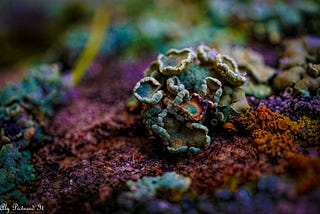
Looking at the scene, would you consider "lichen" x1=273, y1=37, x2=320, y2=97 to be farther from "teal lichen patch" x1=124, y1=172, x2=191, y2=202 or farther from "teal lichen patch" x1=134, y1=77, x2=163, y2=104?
"teal lichen patch" x1=124, y1=172, x2=191, y2=202

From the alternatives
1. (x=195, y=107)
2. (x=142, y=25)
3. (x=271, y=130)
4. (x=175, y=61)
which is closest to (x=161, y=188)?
(x=195, y=107)

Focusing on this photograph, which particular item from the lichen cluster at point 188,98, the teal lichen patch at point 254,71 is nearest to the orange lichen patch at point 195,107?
the lichen cluster at point 188,98

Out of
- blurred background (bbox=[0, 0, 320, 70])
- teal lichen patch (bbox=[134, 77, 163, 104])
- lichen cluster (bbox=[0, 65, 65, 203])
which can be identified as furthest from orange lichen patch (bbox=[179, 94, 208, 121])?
blurred background (bbox=[0, 0, 320, 70])

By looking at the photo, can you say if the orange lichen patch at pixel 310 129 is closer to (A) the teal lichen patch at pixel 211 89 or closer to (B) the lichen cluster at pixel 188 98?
(B) the lichen cluster at pixel 188 98

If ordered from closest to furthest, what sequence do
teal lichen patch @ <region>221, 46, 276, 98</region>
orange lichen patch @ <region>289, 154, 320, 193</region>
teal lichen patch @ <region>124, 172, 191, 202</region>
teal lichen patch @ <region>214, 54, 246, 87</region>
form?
1. orange lichen patch @ <region>289, 154, 320, 193</region>
2. teal lichen patch @ <region>124, 172, 191, 202</region>
3. teal lichen patch @ <region>214, 54, 246, 87</region>
4. teal lichen patch @ <region>221, 46, 276, 98</region>

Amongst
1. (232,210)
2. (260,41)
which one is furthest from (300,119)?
(260,41)

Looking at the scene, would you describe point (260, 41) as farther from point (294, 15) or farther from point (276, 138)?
point (276, 138)
